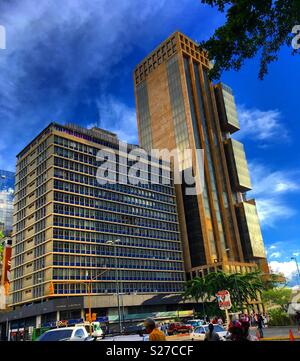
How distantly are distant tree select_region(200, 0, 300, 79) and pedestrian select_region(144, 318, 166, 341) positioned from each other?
7000mm

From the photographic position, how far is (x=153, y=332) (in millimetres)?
4590

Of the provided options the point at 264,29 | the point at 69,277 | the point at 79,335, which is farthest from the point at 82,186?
the point at 264,29

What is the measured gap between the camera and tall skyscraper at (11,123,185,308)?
2965 inches

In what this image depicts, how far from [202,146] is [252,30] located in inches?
4046

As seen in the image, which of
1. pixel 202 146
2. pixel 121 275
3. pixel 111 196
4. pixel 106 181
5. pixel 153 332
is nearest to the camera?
pixel 153 332

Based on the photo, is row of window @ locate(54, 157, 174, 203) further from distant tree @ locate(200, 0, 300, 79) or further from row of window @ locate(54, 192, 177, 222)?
distant tree @ locate(200, 0, 300, 79)

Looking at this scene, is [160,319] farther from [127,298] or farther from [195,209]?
[195,209]

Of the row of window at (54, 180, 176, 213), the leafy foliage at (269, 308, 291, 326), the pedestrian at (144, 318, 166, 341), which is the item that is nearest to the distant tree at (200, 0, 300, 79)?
the pedestrian at (144, 318, 166, 341)

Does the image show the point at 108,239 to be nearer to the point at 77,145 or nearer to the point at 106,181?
the point at 106,181

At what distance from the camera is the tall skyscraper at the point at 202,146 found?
104 meters

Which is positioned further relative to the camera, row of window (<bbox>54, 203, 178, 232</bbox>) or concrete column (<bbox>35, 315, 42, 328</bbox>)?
row of window (<bbox>54, 203, 178, 232</bbox>)

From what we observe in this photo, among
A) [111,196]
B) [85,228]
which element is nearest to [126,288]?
[85,228]

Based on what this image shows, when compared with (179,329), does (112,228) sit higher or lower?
higher

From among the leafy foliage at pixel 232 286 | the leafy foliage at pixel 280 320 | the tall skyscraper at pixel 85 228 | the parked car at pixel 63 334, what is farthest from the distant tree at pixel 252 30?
the tall skyscraper at pixel 85 228
